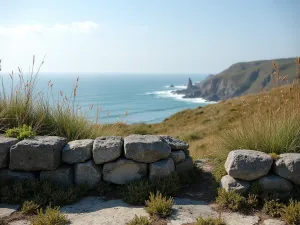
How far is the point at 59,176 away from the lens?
16.1 ft

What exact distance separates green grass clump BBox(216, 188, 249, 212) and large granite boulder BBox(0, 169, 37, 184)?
3.15m

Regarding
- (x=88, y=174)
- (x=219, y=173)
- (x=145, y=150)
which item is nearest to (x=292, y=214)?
(x=219, y=173)

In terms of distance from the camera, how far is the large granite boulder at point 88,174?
4.89 m

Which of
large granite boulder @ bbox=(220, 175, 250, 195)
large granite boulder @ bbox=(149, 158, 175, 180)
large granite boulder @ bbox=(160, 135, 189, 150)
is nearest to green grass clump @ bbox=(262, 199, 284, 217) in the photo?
large granite boulder @ bbox=(220, 175, 250, 195)

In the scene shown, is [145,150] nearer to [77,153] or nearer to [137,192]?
[137,192]

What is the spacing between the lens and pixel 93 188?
491cm

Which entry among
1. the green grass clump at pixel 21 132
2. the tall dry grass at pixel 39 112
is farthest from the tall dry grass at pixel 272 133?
the green grass clump at pixel 21 132

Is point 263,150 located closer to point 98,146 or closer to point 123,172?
point 123,172

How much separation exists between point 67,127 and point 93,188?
4.99 feet

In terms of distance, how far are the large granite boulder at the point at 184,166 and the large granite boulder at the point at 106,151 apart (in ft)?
3.71

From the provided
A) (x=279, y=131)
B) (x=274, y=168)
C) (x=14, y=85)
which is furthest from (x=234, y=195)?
(x=14, y=85)

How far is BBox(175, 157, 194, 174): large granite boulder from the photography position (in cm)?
521

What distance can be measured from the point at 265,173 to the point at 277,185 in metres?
0.24

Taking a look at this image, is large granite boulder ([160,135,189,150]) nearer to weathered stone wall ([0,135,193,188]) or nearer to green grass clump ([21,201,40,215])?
weathered stone wall ([0,135,193,188])
